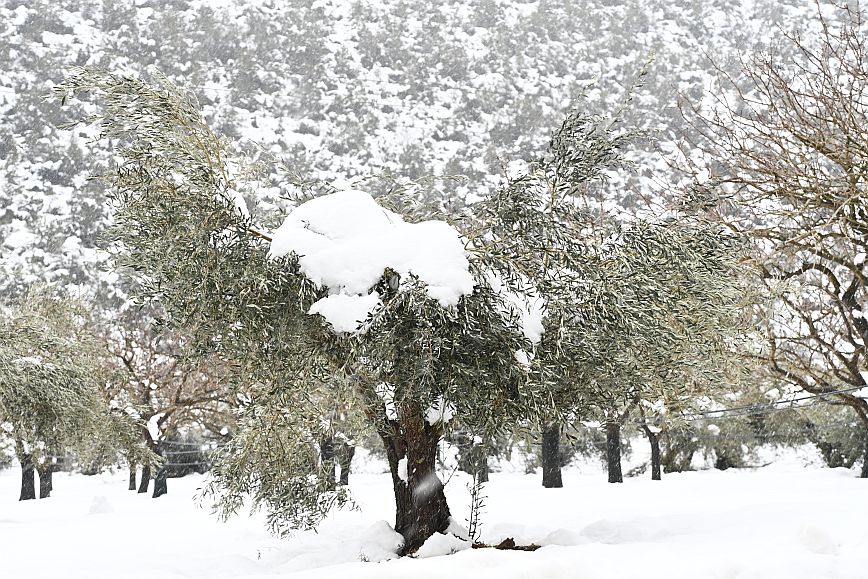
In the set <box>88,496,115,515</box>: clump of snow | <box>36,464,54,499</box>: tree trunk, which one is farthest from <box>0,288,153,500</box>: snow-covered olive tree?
<box>36,464,54,499</box>: tree trunk

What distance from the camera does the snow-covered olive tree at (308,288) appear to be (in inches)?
248

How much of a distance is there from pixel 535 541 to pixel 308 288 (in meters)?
4.46

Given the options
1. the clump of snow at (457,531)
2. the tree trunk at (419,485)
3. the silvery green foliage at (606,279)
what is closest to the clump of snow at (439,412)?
the tree trunk at (419,485)

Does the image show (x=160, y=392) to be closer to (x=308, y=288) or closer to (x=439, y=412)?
(x=308, y=288)

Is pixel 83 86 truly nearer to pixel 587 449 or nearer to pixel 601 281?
pixel 601 281

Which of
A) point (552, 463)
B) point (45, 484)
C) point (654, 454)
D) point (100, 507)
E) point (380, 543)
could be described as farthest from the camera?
point (45, 484)

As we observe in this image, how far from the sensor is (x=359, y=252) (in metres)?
6.49

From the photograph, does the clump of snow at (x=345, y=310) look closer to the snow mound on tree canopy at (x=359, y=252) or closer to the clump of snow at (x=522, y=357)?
the snow mound on tree canopy at (x=359, y=252)

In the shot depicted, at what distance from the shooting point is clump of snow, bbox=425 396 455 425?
675cm

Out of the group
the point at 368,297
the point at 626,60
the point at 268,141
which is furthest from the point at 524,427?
the point at 626,60

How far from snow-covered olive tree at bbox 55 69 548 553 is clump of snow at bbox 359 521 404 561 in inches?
10.3

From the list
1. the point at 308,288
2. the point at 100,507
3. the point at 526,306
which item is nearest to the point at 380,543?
the point at 308,288

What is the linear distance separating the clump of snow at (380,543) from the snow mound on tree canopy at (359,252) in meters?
3.11

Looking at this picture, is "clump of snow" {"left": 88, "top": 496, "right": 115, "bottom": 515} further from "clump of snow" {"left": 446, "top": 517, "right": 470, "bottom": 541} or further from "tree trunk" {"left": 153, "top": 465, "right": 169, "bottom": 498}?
"clump of snow" {"left": 446, "top": 517, "right": 470, "bottom": 541}
